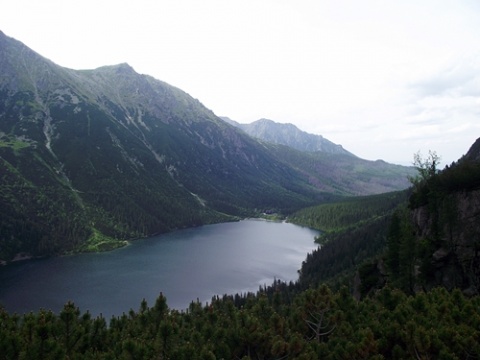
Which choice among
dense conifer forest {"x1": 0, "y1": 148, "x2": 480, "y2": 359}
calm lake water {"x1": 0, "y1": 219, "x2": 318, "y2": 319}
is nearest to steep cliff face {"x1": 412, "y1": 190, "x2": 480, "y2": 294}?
dense conifer forest {"x1": 0, "y1": 148, "x2": 480, "y2": 359}

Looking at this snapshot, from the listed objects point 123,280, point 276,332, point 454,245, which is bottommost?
point 123,280

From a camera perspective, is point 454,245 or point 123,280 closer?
point 454,245

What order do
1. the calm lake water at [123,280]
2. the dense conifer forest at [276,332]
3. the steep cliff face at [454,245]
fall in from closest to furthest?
the dense conifer forest at [276,332] → the steep cliff face at [454,245] → the calm lake water at [123,280]

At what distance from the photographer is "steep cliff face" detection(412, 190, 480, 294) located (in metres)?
58.4

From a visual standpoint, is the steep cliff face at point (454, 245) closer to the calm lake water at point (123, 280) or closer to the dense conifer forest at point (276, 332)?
the dense conifer forest at point (276, 332)

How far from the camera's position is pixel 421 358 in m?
29.3

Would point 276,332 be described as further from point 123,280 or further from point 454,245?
point 123,280

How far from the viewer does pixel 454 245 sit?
204 ft

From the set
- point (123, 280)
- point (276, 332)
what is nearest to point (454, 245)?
point (276, 332)

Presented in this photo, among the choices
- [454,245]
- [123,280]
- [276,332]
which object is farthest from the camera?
[123,280]

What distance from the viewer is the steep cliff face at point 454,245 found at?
5838cm

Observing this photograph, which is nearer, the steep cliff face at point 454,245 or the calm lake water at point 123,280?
the steep cliff face at point 454,245

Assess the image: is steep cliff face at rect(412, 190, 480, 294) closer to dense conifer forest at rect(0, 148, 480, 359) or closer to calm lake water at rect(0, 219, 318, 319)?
dense conifer forest at rect(0, 148, 480, 359)

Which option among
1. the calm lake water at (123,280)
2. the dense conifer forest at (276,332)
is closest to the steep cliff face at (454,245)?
the dense conifer forest at (276,332)
